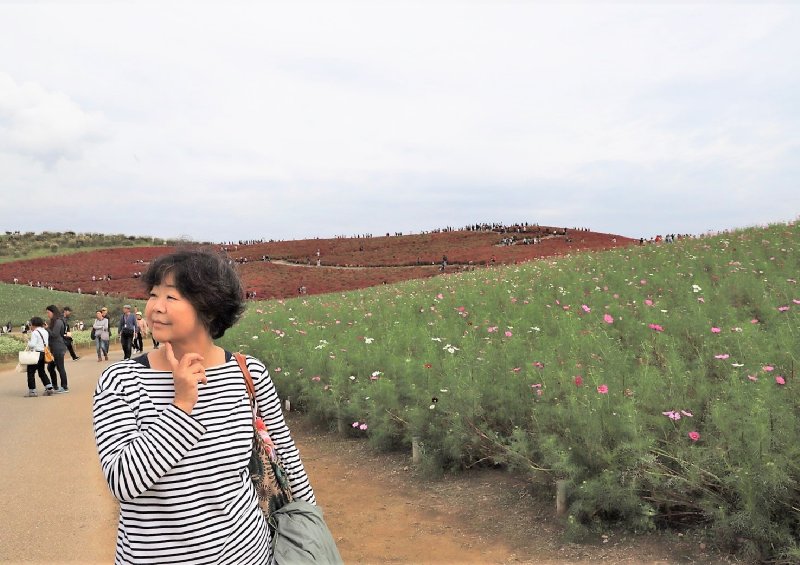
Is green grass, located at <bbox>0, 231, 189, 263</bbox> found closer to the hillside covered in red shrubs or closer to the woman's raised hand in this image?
the hillside covered in red shrubs

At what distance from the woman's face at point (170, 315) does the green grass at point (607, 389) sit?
2.92 metres

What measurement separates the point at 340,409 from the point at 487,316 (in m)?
3.37

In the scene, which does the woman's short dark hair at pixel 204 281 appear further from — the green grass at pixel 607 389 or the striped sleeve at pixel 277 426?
the green grass at pixel 607 389

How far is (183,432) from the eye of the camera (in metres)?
1.66

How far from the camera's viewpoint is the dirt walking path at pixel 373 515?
4109 millimetres

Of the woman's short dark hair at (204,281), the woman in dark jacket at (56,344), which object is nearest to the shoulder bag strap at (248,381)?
the woman's short dark hair at (204,281)

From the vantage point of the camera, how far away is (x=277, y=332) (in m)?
10.8

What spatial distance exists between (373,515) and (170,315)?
361 cm

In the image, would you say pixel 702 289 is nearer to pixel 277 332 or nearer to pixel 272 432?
pixel 277 332

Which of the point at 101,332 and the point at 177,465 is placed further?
the point at 101,332

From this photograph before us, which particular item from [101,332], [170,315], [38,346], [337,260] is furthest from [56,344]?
[337,260]

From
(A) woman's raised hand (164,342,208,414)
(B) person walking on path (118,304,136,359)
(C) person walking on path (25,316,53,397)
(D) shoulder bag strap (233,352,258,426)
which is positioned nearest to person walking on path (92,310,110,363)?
(B) person walking on path (118,304,136,359)

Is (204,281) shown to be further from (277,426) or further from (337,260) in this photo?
(337,260)

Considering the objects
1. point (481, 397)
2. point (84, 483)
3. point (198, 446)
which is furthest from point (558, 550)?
point (84, 483)
